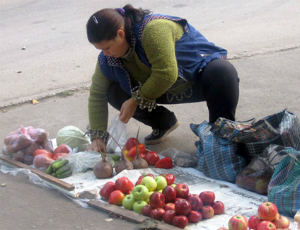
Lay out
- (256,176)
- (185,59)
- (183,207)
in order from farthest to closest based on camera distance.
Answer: (185,59) < (256,176) < (183,207)

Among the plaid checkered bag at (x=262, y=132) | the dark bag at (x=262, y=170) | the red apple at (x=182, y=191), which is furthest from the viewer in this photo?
the plaid checkered bag at (x=262, y=132)

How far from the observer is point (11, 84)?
586 centimetres

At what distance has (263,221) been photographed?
2.56 m

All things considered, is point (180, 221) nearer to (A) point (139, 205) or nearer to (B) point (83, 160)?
(A) point (139, 205)

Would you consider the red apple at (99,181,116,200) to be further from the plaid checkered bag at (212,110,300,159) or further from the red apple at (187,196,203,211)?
the plaid checkered bag at (212,110,300,159)

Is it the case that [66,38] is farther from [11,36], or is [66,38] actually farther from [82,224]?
[82,224]

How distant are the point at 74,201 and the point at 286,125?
4.70 ft

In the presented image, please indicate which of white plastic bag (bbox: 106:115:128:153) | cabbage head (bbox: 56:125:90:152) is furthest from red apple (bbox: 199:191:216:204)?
cabbage head (bbox: 56:125:90:152)

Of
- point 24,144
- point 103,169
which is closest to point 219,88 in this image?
Answer: point 103,169

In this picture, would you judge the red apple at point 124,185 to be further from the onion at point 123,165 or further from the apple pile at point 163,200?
the onion at point 123,165

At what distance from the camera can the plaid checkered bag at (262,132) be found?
3141 millimetres

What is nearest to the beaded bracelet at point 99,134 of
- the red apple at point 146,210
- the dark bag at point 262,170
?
the red apple at point 146,210

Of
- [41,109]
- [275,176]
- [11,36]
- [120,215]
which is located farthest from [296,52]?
[11,36]

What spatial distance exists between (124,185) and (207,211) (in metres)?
0.58
